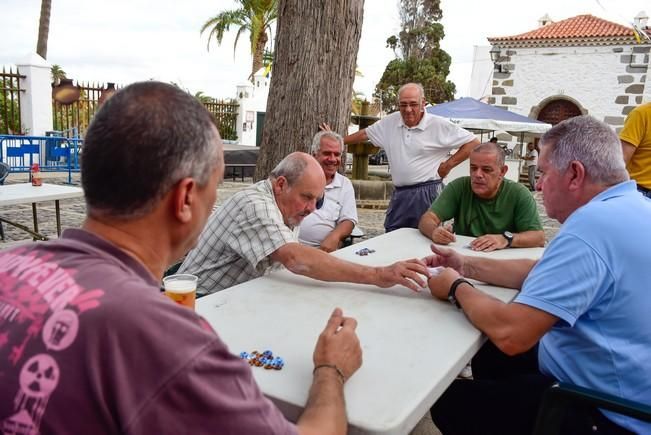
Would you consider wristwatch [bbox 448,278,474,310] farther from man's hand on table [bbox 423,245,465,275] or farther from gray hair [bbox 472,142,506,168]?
gray hair [bbox 472,142,506,168]

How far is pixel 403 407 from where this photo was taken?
1196 millimetres

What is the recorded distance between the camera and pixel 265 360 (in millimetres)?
1403

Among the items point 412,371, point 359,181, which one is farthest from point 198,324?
point 359,181

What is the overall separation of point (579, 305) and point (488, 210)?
2.02 meters

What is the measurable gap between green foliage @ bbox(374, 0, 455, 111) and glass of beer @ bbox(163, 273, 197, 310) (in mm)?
28856

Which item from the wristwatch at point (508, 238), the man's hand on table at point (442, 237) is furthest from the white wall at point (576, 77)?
the man's hand on table at point (442, 237)

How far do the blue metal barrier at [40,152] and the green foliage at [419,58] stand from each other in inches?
826

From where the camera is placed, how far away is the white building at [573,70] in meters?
17.4

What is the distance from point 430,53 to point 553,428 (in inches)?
1368

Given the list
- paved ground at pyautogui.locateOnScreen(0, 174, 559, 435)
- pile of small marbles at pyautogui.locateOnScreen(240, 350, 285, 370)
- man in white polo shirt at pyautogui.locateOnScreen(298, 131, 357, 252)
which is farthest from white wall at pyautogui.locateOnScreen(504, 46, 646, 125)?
pile of small marbles at pyautogui.locateOnScreen(240, 350, 285, 370)

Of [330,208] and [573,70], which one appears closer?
[330,208]

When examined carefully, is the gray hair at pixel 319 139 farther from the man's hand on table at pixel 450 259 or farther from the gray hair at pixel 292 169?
the man's hand on table at pixel 450 259

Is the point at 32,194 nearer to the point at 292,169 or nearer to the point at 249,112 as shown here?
Result: the point at 292,169

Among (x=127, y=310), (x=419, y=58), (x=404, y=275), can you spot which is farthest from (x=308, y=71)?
(x=419, y=58)
